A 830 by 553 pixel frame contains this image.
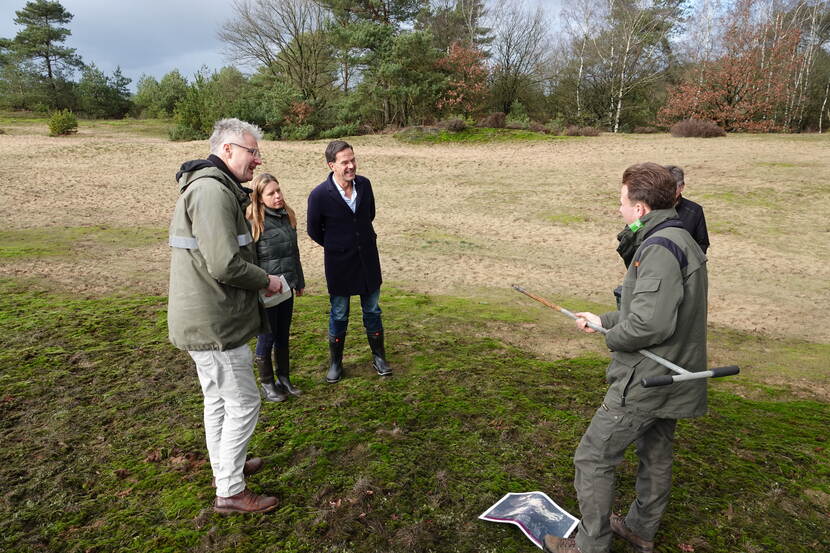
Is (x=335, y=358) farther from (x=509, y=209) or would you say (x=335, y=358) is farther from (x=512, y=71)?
(x=512, y=71)

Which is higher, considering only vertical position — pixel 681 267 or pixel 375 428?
pixel 681 267

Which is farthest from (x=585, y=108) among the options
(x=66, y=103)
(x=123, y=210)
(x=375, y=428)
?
(x=66, y=103)

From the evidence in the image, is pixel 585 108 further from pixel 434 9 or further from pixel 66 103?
pixel 66 103

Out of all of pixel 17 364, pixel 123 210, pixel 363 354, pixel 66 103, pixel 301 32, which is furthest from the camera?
pixel 66 103

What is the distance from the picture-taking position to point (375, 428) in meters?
3.64

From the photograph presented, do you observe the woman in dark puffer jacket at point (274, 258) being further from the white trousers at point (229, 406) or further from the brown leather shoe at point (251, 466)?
the white trousers at point (229, 406)

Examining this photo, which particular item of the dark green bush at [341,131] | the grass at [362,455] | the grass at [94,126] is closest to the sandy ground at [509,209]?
the dark green bush at [341,131]

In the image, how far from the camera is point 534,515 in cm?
273

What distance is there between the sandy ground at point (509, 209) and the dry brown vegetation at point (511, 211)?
0.05 m

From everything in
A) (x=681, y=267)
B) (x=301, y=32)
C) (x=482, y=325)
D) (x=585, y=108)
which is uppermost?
(x=301, y=32)

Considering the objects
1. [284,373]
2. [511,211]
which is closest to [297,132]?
[511,211]

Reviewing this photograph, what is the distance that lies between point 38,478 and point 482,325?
14.6 ft

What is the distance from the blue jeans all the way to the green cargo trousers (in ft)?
7.82

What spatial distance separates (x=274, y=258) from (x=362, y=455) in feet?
5.59
